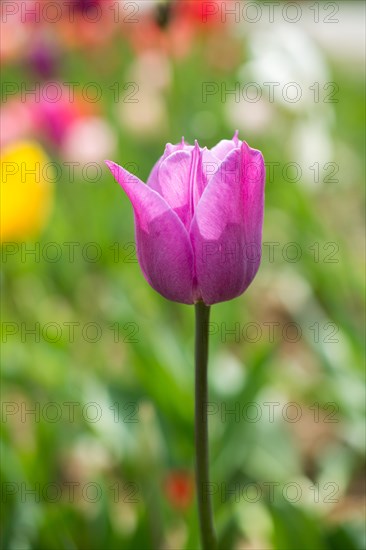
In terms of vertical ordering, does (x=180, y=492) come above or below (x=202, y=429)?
below

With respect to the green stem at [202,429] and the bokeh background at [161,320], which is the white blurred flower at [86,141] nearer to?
the bokeh background at [161,320]

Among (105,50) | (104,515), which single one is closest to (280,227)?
(105,50)

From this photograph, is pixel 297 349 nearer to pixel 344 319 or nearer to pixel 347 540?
pixel 344 319

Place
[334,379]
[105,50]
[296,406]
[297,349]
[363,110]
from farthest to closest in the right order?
[363,110] → [105,50] → [297,349] → [296,406] → [334,379]

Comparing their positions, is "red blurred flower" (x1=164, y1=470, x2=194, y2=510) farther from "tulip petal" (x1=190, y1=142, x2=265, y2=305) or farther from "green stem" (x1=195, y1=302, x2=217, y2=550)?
"tulip petal" (x1=190, y1=142, x2=265, y2=305)

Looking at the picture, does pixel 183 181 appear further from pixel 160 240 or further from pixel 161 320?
pixel 161 320

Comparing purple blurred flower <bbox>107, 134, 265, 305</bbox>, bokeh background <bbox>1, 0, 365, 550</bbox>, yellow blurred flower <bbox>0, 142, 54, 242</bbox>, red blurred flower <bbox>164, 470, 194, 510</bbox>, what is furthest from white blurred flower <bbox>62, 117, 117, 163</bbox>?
purple blurred flower <bbox>107, 134, 265, 305</bbox>

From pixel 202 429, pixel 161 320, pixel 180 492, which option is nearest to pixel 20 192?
pixel 161 320

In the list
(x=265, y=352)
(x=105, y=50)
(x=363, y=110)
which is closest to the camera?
(x=265, y=352)
